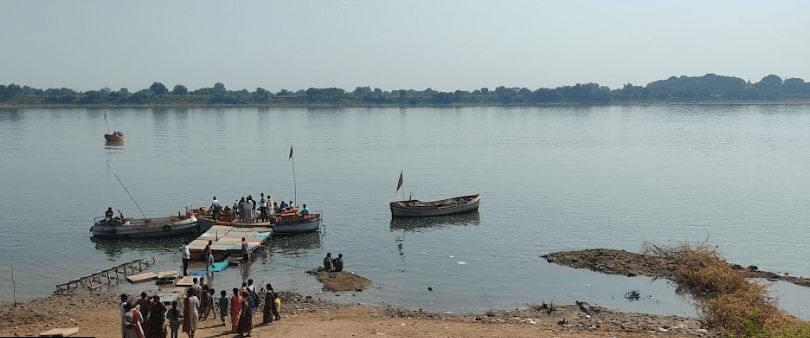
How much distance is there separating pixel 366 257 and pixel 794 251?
20482 millimetres

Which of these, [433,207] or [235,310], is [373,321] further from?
[433,207]

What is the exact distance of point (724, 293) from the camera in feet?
83.0

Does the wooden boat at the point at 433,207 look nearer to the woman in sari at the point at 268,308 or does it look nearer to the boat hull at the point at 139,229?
Result: the boat hull at the point at 139,229

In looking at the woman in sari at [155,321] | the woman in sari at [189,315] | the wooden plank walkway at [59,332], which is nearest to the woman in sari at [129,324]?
the woman in sari at [155,321]

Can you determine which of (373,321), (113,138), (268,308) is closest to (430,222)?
(373,321)

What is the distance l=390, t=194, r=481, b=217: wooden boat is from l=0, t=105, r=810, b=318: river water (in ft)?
2.15

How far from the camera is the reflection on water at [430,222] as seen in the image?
1592 inches

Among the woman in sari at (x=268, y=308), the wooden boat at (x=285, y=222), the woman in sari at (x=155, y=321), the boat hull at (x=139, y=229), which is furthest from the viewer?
the wooden boat at (x=285, y=222)

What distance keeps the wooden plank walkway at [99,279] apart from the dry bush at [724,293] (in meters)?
21.2

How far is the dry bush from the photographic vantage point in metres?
21.5

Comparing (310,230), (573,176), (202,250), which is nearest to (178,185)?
(310,230)

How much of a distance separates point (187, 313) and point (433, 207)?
84.1 ft

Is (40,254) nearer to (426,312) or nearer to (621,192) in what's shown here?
(426,312)

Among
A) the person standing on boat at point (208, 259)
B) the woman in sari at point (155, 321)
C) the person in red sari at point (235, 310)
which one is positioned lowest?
the person standing on boat at point (208, 259)
